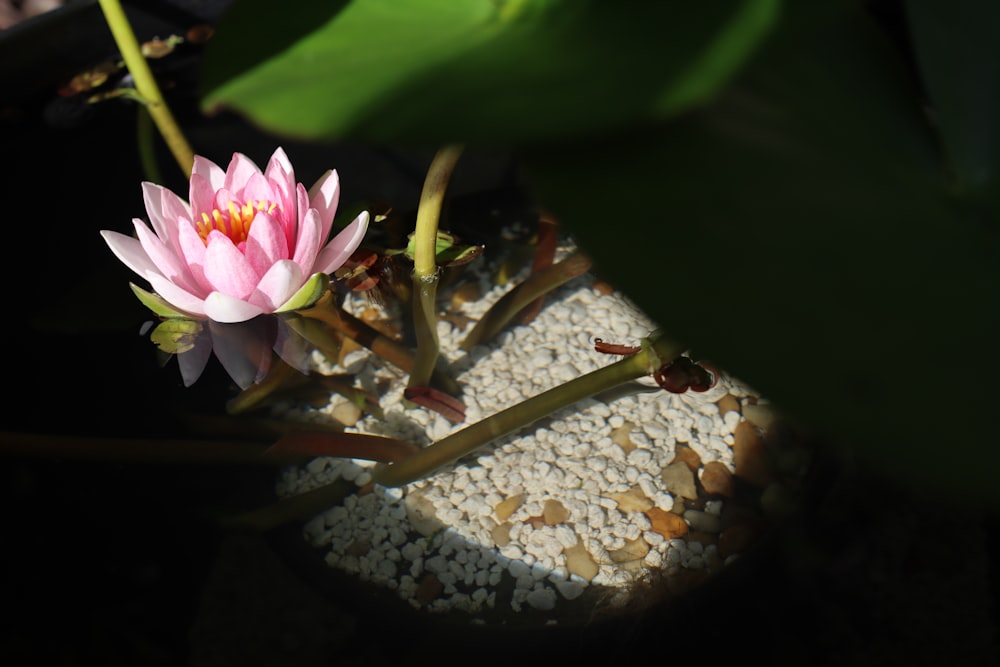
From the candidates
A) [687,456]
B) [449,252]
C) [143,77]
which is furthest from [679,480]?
[143,77]

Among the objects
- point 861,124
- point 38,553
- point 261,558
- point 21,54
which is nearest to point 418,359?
point 261,558

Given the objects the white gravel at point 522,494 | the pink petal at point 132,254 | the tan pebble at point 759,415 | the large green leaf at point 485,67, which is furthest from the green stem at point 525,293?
the large green leaf at point 485,67

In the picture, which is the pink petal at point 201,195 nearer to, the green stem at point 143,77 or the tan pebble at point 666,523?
the green stem at point 143,77

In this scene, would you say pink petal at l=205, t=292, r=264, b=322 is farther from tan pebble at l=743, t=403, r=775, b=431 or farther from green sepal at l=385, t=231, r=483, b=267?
tan pebble at l=743, t=403, r=775, b=431

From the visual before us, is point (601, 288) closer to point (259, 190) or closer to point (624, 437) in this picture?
point (624, 437)

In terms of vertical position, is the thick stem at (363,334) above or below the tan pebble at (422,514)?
above

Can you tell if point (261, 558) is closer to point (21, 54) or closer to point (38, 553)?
point (38, 553)
